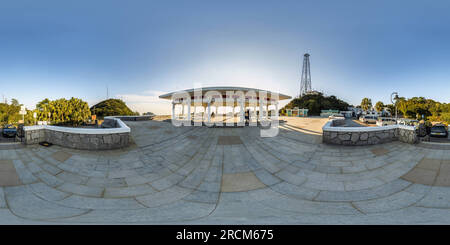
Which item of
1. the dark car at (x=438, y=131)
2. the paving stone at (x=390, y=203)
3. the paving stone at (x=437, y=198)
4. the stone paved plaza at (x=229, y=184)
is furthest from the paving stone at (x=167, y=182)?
the dark car at (x=438, y=131)

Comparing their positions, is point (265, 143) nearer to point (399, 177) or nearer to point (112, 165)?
point (399, 177)

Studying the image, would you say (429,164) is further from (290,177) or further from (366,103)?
(366,103)

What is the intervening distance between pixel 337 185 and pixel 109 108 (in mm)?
60257

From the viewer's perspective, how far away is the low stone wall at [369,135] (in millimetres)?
6980

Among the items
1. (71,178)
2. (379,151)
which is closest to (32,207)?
(71,178)

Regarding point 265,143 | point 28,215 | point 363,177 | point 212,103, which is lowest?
point 28,215

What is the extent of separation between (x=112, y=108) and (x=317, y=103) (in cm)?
5630

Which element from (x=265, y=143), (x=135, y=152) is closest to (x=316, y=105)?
(x=265, y=143)

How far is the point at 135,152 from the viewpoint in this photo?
6742 mm

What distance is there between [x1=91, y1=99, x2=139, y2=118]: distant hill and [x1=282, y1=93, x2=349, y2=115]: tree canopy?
4514cm

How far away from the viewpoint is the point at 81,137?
676cm

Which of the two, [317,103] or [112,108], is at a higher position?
[317,103]

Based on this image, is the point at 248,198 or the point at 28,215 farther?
the point at 248,198

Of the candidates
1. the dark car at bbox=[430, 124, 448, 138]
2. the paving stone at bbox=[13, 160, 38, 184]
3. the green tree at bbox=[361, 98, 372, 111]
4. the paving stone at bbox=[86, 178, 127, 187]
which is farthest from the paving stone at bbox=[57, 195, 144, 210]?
the green tree at bbox=[361, 98, 372, 111]
